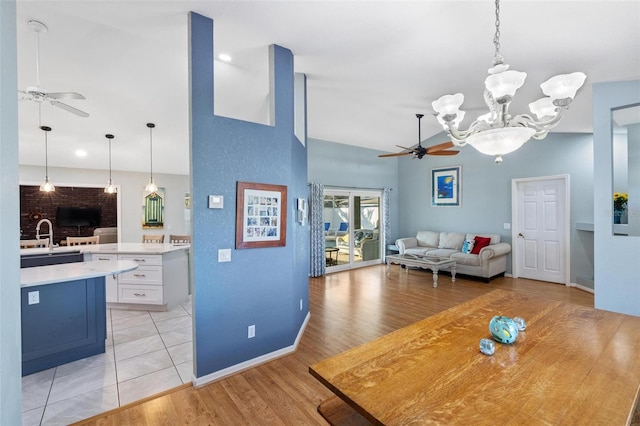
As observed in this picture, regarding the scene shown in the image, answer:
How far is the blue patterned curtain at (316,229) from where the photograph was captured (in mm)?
6145

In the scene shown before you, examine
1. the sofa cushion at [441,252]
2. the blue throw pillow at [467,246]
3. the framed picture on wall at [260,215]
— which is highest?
the framed picture on wall at [260,215]

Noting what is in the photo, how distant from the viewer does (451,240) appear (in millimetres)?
6777

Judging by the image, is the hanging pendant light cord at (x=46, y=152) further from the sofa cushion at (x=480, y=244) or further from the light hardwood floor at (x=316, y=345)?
the sofa cushion at (x=480, y=244)

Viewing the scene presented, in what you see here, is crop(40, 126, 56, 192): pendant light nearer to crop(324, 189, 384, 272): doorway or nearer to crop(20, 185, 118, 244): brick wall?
crop(20, 185, 118, 244): brick wall

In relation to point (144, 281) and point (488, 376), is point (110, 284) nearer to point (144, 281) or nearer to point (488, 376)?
point (144, 281)

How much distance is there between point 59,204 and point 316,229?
7866 mm

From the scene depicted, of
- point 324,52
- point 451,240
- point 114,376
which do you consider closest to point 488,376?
point 114,376

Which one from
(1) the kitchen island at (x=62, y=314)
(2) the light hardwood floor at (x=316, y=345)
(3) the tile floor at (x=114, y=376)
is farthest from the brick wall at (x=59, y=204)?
(2) the light hardwood floor at (x=316, y=345)

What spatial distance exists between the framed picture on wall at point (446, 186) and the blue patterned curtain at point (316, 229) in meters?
3.13

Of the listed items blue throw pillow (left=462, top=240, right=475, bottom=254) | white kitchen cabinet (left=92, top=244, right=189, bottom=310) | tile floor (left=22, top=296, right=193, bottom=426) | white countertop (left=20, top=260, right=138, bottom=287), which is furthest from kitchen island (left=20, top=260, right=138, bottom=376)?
blue throw pillow (left=462, top=240, right=475, bottom=254)

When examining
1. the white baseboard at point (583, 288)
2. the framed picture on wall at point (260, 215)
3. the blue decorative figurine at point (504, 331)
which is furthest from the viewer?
the white baseboard at point (583, 288)

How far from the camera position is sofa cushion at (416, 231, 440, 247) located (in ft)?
23.3

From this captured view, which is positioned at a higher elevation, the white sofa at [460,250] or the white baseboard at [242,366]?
the white sofa at [460,250]

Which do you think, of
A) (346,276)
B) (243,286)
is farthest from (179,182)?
(243,286)
